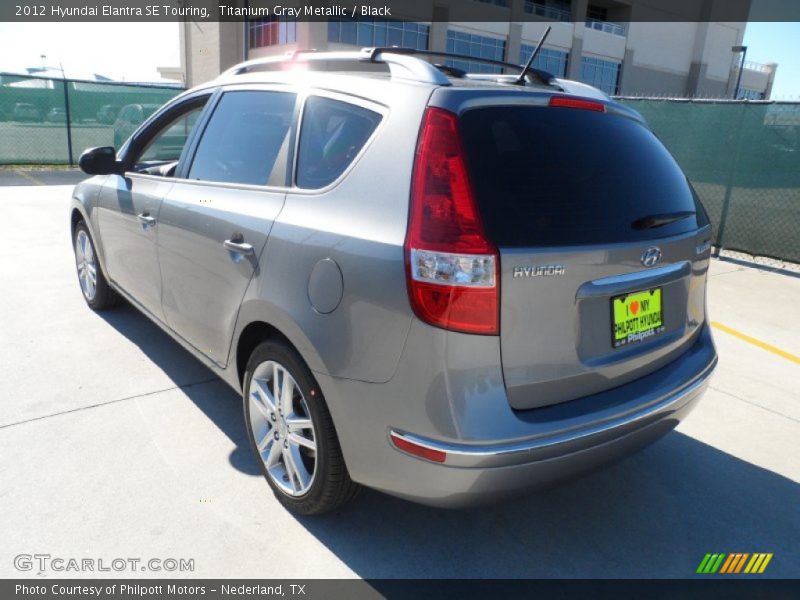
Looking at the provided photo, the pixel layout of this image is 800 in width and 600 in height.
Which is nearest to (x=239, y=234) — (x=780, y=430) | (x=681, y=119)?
(x=780, y=430)

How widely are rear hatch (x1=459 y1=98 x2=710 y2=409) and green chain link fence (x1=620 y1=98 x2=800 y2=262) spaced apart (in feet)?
21.8

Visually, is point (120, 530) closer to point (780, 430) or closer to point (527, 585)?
point (527, 585)

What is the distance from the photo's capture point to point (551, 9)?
47.4 m

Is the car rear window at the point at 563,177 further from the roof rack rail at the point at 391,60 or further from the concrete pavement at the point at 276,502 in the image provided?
the concrete pavement at the point at 276,502

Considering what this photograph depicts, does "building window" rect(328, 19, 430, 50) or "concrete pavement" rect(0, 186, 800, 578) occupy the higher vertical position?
"building window" rect(328, 19, 430, 50)

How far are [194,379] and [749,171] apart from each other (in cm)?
784

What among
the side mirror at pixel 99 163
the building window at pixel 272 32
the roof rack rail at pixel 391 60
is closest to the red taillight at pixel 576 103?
the roof rack rail at pixel 391 60

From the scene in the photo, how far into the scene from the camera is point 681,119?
9.50m

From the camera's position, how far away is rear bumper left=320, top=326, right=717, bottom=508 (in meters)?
1.97

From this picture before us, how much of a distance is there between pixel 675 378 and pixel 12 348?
419 centimetres

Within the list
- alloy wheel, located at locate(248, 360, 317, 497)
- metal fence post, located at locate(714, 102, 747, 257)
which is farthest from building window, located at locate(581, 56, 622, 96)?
alloy wheel, located at locate(248, 360, 317, 497)

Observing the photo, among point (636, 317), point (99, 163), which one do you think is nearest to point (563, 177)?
point (636, 317)

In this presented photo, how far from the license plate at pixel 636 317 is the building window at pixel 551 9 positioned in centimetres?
4800

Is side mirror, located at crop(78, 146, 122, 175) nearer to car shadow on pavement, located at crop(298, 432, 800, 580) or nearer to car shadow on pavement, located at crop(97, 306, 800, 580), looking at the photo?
car shadow on pavement, located at crop(97, 306, 800, 580)
